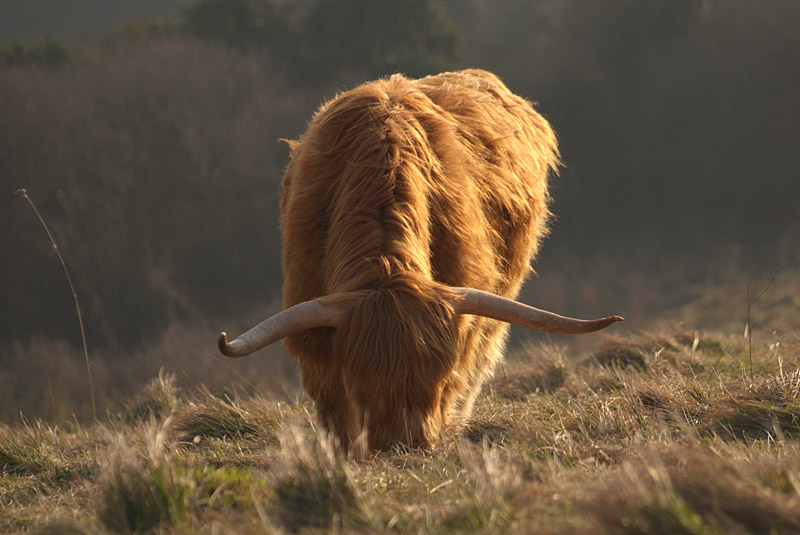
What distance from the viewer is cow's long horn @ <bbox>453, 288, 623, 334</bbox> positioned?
3.69 meters

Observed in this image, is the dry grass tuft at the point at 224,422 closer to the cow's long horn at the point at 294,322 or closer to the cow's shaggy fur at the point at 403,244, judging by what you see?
the cow's shaggy fur at the point at 403,244

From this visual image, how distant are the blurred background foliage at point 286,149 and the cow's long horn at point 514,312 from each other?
Answer: 15856 millimetres

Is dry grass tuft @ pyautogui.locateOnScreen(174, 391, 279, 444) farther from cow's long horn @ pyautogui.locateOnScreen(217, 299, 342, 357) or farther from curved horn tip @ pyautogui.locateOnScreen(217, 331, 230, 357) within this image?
curved horn tip @ pyautogui.locateOnScreen(217, 331, 230, 357)

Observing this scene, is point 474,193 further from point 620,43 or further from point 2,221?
point 620,43

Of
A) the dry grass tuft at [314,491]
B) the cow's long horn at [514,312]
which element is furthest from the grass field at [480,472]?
the cow's long horn at [514,312]

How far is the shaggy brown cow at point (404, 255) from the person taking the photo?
12.1ft

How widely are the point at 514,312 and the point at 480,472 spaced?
122 centimetres

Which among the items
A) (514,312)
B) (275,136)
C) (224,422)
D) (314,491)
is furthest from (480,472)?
(275,136)

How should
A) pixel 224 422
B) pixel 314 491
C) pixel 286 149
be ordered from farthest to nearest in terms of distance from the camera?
pixel 286 149
pixel 224 422
pixel 314 491

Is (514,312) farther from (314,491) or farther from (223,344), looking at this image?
(314,491)

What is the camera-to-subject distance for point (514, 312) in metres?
3.85

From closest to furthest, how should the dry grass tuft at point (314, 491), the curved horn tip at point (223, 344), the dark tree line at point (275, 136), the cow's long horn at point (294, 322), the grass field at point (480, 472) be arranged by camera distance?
the grass field at point (480, 472)
the dry grass tuft at point (314, 491)
the curved horn tip at point (223, 344)
the cow's long horn at point (294, 322)
the dark tree line at point (275, 136)

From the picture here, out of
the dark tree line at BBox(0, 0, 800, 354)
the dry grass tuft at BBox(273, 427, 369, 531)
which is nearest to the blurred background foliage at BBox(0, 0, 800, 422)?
the dark tree line at BBox(0, 0, 800, 354)

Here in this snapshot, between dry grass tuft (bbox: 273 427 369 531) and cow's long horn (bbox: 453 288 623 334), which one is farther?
cow's long horn (bbox: 453 288 623 334)
